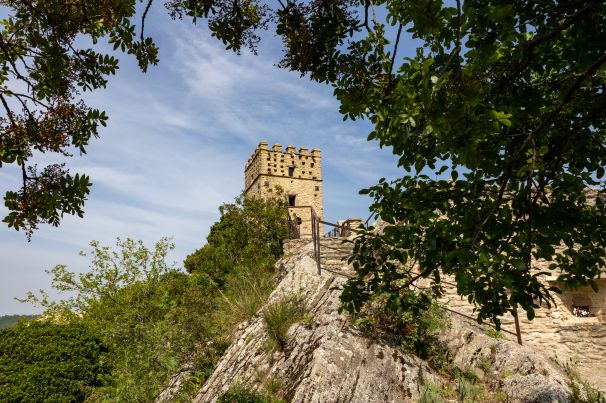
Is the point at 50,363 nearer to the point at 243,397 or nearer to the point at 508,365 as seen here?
the point at 243,397

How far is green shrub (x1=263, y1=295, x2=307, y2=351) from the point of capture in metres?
7.19

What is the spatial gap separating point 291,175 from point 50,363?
23.1 meters

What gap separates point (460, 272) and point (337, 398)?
3.20 m

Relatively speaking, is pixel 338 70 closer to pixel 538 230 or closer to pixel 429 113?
pixel 429 113

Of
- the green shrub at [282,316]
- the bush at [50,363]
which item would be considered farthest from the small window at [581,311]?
the bush at [50,363]

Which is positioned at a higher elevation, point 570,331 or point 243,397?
point 570,331

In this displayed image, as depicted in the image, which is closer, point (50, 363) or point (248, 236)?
point (50, 363)

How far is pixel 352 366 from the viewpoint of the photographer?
591 centimetres

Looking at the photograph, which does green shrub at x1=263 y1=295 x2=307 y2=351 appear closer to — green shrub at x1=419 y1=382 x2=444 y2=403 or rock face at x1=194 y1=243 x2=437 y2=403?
rock face at x1=194 y1=243 x2=437 y2=403

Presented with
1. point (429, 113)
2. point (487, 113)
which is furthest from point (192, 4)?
point (487, 113)

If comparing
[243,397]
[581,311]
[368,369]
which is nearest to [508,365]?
[368,369]

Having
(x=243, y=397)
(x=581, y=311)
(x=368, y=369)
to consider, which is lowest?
(x=243, y=397)

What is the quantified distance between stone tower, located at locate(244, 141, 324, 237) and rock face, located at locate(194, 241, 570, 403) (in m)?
24.6

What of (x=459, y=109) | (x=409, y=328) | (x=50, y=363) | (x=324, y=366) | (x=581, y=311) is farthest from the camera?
(x=50, y=363)
